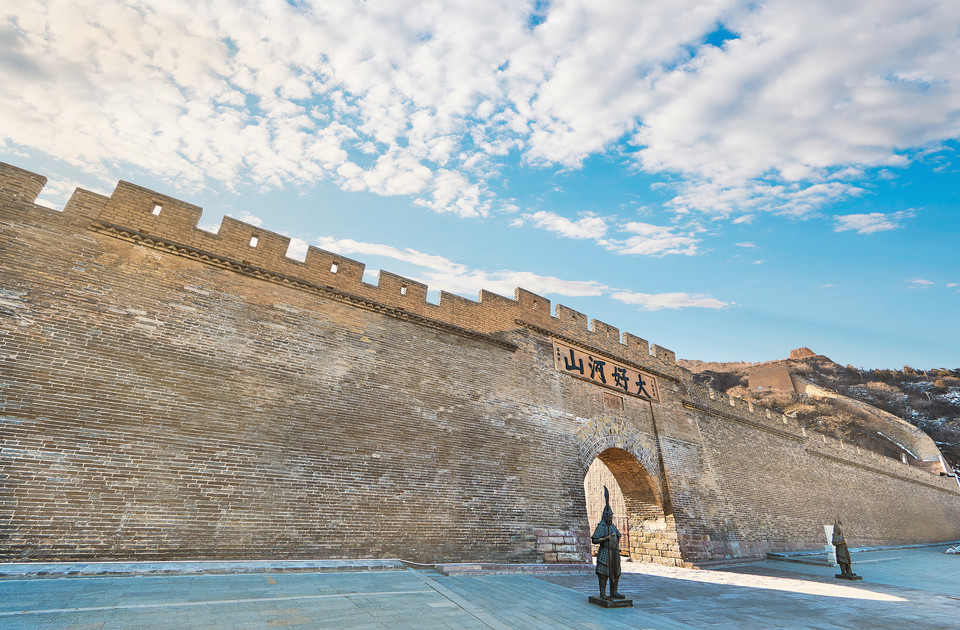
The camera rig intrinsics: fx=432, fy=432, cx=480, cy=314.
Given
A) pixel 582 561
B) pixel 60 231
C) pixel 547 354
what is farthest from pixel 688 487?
pixel 60 231

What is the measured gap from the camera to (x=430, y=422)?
8.23 metres

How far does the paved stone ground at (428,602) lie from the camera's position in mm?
3695

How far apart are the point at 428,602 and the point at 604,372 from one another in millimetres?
8461

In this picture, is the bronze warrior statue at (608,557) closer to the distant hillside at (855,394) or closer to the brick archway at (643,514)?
the brick archway at (643,514)

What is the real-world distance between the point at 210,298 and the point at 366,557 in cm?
482

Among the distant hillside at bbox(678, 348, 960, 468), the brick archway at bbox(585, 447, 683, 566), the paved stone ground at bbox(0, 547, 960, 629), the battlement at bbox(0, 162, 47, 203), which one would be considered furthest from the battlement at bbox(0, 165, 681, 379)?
the distant hillside at bbox(678, 348, 960, 468)

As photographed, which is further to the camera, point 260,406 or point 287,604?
point 260,406

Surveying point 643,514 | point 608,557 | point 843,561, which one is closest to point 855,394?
point 843,561

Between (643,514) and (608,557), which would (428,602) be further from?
(643,514)

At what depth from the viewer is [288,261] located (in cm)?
799

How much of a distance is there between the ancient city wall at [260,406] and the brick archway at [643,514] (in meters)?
0.15

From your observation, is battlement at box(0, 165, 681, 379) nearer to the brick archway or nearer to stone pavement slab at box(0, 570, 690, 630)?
the brick archway

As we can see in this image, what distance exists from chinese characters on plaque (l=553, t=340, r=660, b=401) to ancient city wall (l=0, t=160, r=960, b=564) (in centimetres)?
30

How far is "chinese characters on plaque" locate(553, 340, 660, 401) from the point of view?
1134 centimetres
